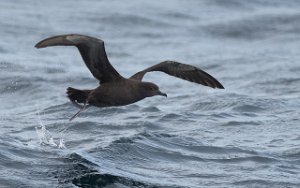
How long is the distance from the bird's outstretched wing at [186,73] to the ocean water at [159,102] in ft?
3.26

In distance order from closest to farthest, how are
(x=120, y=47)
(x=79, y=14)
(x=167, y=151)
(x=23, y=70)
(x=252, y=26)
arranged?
(x=167, y=151)
(x=23, y=70)
(x=120, y=47)
(x=252, y=26)
(x=79, y=14)

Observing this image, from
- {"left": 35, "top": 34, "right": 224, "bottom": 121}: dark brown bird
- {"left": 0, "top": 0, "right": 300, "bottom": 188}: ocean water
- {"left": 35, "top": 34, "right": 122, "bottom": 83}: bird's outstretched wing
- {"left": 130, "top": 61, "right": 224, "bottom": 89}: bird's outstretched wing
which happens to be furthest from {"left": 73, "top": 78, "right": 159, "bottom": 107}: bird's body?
{"left": 0, "top": 0, "right": 300, "bottom": 188}: ocean water

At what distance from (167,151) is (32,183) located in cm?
226

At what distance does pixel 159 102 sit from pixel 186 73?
3.95 metres

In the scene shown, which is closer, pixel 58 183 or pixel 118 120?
pixel 58 183

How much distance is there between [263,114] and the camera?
13086 millimetres

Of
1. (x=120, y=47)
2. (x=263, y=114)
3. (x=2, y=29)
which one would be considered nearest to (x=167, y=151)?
(x=263, y=114)

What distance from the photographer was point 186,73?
33.2 feet

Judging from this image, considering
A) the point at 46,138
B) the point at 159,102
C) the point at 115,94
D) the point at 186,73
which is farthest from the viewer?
the point at 159,102

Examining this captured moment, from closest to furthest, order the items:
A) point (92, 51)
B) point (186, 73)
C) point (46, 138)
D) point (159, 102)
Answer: point (92, 51), point (186, 73), point (46, 138), point (159, 102)

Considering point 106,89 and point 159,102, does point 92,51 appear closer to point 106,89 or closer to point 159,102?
point 106,89

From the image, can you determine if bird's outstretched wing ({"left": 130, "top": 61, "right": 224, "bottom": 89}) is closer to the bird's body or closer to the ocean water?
the bird's body

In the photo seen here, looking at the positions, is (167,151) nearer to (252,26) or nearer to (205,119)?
(205,119)

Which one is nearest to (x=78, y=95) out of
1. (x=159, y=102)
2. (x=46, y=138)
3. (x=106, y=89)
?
(x=106, y=89)
